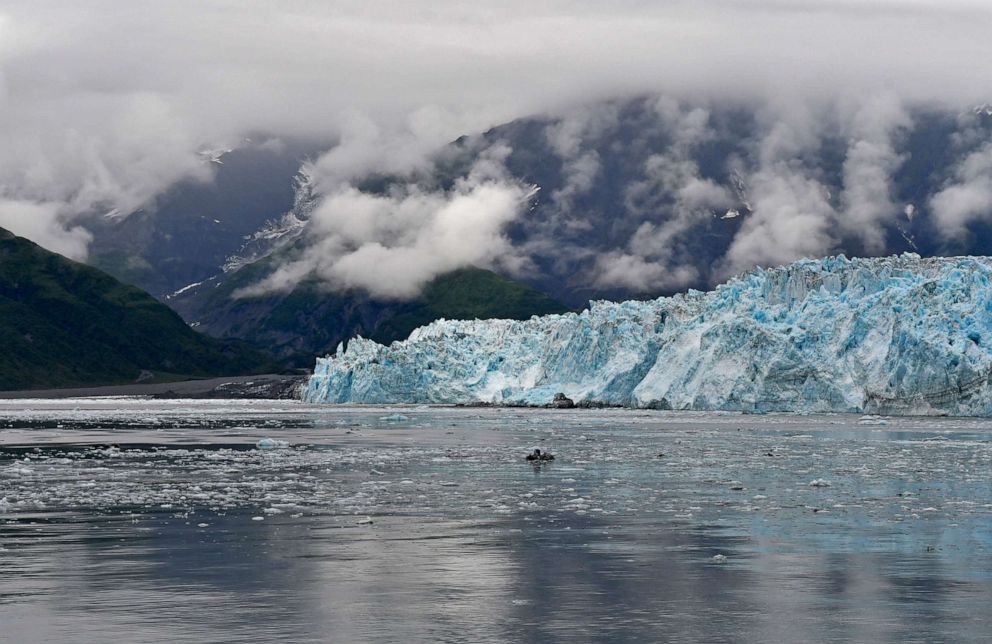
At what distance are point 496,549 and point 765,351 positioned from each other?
76.2 metres

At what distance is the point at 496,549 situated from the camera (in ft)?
68.7

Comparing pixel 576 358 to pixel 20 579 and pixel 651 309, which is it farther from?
pixel 20 579

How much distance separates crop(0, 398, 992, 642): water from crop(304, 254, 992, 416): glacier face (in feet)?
142

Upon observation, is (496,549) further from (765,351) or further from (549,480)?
(765,351)

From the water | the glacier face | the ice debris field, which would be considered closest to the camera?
the water

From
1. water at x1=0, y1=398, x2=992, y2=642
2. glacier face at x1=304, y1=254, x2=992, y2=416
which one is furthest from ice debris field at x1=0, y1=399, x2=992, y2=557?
glacier face at x1=304, y1=254, x2=992, y2=416

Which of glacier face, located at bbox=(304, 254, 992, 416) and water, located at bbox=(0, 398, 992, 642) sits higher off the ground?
glacier face, located at bbox=(304, 254, 992, 416)

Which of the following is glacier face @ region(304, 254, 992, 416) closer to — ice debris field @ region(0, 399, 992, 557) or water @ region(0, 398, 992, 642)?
ice debris field @ region(0, 399, 992, 557)

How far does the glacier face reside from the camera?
85000mm

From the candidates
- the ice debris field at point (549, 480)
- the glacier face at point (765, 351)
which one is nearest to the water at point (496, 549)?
the ice debris field at point (549, 480)

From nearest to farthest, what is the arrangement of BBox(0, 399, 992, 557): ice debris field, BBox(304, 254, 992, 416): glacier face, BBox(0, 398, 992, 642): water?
BBox(0, 398, 992, 642): water → BBox(0, 399, 992, 557): ice debris field → BBox(304, 254, 992, 416): glacier face

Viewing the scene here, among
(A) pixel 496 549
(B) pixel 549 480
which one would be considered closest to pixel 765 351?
(B) pixel 549 480

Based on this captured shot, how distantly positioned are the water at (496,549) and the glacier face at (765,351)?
4317 centimetres

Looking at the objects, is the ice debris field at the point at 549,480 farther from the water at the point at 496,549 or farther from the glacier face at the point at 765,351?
the glacier face at the point at 765,351
